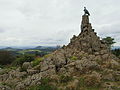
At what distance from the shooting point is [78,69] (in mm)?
28484

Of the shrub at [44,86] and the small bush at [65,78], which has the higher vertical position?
the small bush at [65,78]

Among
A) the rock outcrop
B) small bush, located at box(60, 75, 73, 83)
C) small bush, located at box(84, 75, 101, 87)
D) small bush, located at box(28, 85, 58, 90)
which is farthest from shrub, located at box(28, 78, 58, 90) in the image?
small bush, located at box(84, 75, 101, 87)

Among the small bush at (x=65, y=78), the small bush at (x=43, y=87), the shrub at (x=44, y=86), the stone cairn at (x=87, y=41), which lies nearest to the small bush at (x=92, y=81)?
the small bush at (x=65, y=78)

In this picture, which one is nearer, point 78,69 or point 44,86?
point 44,86

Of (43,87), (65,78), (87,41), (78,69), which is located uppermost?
(87,41)

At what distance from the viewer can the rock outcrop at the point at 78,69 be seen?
2412cm

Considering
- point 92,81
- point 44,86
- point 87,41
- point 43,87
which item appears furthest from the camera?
point 87,41

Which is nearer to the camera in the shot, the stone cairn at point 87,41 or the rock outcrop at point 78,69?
the rock outcrop at point 78,69

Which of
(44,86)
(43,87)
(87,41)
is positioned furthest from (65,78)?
(87,41)

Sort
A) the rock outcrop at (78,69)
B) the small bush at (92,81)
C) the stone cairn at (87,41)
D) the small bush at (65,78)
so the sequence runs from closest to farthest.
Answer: the small bush at (92,81)
the rock outcrop at (78,69)
the small bush at (65,78)
the stone cairn at (87,41)

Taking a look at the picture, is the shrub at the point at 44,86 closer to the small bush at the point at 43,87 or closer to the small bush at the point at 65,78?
the small bush at the point at 43,87

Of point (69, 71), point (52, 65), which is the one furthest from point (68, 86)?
point (52, 65)

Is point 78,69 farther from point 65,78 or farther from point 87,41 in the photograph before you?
point 87,41

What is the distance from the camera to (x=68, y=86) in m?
23.0
